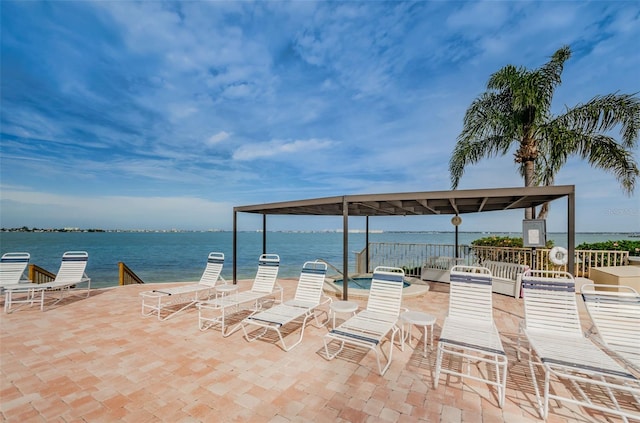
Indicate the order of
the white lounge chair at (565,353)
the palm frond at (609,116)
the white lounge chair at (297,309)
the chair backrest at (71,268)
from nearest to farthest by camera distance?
the white lounge chair at (565,353) < the white lounge chair at (297,309) < the chair backrest at (71,268) < the palm frond at (609,116)

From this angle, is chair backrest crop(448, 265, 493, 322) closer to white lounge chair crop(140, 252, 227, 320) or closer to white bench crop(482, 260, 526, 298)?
white bench crop(482, 260, 526, 298)

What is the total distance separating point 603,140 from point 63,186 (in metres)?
29.7

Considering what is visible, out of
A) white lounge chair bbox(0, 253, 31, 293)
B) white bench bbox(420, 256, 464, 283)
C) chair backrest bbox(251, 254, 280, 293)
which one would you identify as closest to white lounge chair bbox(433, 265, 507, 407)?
chair backrest bbox(251, 254, 280, 293)

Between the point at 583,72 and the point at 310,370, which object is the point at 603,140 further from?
the point at 310,370

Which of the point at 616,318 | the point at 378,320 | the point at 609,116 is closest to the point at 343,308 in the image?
the point at 378,320

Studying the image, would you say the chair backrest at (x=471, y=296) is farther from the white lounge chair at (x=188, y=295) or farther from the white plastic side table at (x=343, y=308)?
the white lounge chair at (x=188, y=295)

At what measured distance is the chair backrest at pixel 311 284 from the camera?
5.21 meters

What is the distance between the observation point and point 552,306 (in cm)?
365

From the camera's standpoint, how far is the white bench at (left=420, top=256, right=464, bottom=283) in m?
9.30

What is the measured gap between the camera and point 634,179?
8.21 meters

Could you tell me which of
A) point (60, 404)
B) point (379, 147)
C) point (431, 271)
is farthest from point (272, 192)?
point (60, 404)

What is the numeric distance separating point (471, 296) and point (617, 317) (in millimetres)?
1633

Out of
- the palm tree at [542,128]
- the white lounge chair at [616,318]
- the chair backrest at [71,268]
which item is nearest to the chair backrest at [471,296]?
the white lounge chair at [616,318]

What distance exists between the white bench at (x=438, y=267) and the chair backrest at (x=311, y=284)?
5790mm
